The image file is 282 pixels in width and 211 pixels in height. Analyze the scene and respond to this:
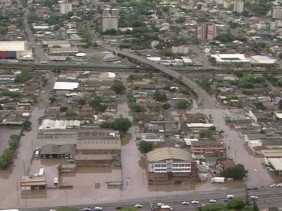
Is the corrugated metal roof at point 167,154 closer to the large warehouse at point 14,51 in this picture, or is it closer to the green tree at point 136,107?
the green tree at point 136,107

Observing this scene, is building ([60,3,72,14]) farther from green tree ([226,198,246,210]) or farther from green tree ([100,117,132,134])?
green tree ([226,198,246,210])

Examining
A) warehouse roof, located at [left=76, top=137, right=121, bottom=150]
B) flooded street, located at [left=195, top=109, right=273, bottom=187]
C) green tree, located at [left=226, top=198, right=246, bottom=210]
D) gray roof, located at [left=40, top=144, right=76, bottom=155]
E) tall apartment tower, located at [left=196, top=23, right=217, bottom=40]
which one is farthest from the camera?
tall apartment tower, located at [left=196, top=23, right=217, bottom=40]

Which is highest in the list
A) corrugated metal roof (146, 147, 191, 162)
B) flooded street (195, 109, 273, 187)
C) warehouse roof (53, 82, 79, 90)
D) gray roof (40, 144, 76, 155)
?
corrugated metal roof (146, 147, 191, 162)

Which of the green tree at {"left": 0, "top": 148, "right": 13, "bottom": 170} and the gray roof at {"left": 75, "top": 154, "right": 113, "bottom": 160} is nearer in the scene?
the green tree at {"left": 0, "top": 148, "right": 13, "bottom": 170}

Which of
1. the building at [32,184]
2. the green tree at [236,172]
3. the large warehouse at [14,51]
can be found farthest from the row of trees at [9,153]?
the large warehouse at [14,51]

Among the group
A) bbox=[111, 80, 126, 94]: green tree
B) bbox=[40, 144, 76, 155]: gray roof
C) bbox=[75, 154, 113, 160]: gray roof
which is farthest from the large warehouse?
bbox=[75, 154, 113, 160]: gray roof

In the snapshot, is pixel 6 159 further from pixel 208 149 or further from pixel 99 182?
pixel 208 149

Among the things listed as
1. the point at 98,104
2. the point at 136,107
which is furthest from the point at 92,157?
the point at 98,104
